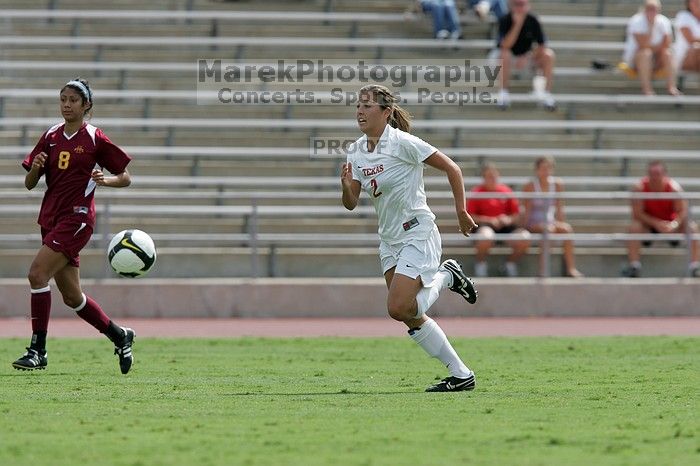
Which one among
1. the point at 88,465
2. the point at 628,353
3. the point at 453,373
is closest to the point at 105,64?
the point at 628,353

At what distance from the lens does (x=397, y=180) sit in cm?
898

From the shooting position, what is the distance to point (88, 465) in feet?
19.5

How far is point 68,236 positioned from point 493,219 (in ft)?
25.8

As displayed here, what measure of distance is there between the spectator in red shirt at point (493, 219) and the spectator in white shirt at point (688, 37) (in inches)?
256

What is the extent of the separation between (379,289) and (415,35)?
7.77 m

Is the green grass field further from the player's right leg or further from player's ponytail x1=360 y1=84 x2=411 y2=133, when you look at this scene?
player's ponytail x1=360 y1=84 x2=411 y2=133

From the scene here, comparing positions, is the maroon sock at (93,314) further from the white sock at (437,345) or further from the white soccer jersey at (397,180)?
the white sock at (437,345)

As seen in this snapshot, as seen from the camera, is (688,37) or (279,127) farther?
(688,37)

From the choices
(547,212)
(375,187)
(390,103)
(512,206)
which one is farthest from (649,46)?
(375,187)

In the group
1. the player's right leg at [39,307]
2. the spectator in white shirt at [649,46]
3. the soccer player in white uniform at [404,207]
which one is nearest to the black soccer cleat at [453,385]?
the soccer player in white uniform at [404,207]

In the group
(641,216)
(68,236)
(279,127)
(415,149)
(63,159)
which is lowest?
(68,236)

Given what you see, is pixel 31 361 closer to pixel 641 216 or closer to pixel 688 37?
pixel 641 216

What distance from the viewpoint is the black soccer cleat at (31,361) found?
10.1m

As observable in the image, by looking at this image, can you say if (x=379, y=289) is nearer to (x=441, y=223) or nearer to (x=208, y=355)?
(x=441, y=223)
